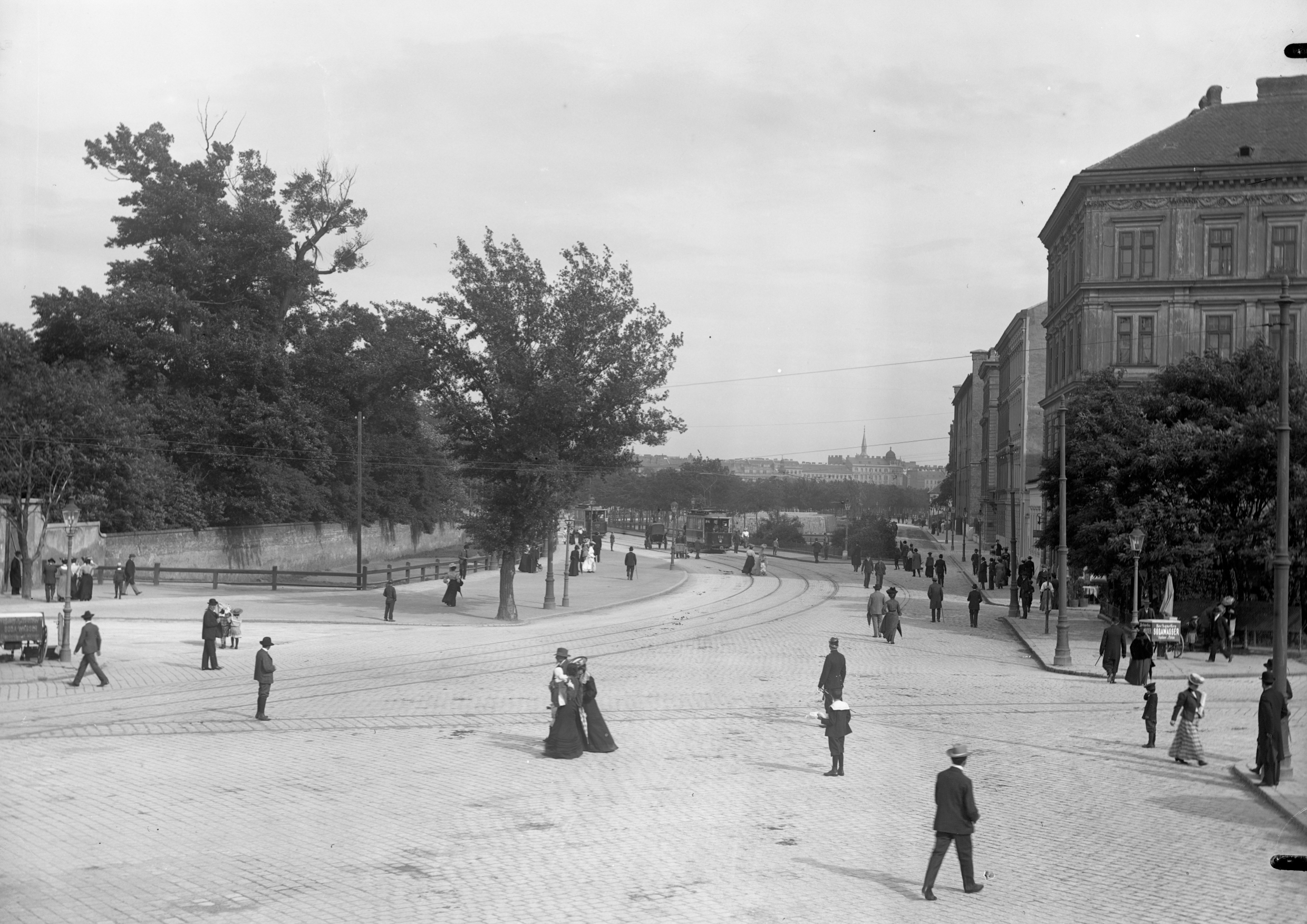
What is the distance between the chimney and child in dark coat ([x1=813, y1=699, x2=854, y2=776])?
160 feet

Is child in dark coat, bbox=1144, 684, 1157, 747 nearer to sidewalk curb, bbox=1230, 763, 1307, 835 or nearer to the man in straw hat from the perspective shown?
the man in straw hat

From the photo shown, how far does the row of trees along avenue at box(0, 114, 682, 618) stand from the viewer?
122 ft

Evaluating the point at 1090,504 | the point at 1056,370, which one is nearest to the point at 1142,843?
the point at 1090,504

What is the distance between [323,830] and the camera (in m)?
12.3

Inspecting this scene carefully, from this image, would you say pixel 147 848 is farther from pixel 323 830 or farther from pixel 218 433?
pixel 218 433

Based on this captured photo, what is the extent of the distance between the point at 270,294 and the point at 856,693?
42.2 m

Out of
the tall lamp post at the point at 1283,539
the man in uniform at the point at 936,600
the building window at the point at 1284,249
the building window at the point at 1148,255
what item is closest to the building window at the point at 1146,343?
the building window at the point at 1148,255

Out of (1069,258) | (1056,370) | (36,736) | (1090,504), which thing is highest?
(1069,258)

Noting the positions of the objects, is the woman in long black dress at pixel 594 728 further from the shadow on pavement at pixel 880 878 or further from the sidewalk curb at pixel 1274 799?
the sidewalk curb at pixel 1274 799

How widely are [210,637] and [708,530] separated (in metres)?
64.6

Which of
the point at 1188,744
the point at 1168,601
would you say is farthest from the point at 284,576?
the point at 1188,744

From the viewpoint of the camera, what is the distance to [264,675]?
1823 centimetres

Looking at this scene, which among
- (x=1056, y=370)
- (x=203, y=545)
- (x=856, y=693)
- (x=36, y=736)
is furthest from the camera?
(x=1056, y=370)

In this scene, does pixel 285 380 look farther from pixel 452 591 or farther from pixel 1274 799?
pixel 1274 799
